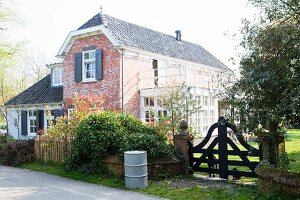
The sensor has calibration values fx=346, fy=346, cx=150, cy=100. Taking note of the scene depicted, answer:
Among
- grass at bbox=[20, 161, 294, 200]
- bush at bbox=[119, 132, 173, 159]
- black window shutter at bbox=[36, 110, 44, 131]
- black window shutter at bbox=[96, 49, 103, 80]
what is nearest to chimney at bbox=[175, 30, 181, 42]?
black window shutter at bbox=[96, 49, 103, 80]

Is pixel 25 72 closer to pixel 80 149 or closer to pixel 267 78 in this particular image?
pixel 80 149

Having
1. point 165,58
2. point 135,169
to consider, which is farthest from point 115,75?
point 135,169

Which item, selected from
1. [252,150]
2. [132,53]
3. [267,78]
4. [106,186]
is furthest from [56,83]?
[267,78]

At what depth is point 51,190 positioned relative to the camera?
990 cm

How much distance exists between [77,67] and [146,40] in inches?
194

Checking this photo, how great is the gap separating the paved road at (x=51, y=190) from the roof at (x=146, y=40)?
9.73 meters

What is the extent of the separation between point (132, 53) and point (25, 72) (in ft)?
107

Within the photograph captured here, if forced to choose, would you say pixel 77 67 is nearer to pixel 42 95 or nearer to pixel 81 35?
pixel 81 35

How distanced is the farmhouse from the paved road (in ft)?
20.5

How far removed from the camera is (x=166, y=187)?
31.5ft

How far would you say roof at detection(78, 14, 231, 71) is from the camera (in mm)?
20516

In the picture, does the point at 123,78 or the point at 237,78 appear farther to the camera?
the point at 123,78

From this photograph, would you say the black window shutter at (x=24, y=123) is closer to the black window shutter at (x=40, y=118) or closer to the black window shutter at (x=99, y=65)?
the black window shutter at (x=40, y=118)

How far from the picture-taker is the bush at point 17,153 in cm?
1498
